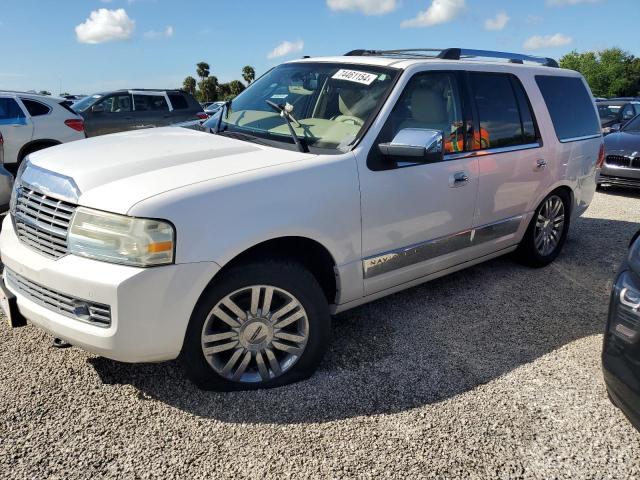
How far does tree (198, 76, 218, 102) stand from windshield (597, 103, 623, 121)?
43400 mm

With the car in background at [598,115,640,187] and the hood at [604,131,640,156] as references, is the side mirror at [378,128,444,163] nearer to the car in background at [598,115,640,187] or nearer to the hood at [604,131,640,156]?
the car in background at [598,115,640,187]

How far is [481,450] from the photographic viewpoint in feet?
8.09

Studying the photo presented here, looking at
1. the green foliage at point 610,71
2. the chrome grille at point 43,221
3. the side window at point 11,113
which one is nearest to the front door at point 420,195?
the chrome grille at point 43,221

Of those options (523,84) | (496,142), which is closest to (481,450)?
(496,142)

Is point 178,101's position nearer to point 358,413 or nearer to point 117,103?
point 117,103

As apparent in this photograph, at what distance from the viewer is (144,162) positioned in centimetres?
271

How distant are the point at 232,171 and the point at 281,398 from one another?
4.10 feet

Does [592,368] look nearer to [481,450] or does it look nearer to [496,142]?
[481,450]

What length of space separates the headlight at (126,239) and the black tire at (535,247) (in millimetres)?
3450

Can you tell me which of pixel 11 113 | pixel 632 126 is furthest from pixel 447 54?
pixel 11 113

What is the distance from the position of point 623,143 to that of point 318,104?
24.3 ft

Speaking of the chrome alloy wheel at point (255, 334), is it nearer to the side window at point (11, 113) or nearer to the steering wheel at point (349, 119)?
the steering wheel at point (349, 119)

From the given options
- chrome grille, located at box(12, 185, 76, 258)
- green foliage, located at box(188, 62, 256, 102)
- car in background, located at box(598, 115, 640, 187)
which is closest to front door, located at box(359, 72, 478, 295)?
chrome grille, located at box(12, 185, 76, 258)

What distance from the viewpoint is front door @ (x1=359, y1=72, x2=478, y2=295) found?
3.08m
